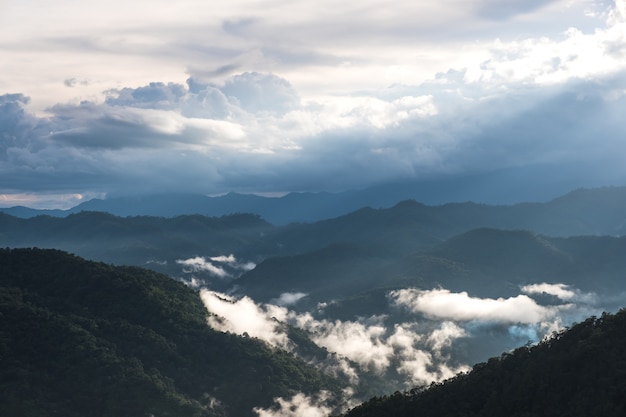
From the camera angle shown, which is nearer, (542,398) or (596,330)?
(542,398)

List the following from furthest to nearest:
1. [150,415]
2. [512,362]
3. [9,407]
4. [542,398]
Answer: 1. [150,415]
2. [9,407]
3. [512,362]
4. [542,398]

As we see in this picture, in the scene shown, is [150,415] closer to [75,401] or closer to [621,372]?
[75,401]

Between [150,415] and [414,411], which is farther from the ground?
[414,411]

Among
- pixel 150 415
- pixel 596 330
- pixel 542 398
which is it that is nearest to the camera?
pixel 542 398

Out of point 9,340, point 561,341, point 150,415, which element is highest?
point 561,341

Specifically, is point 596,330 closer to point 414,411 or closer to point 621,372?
point 621,372

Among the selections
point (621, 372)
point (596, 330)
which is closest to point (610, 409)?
point (621, 372)
